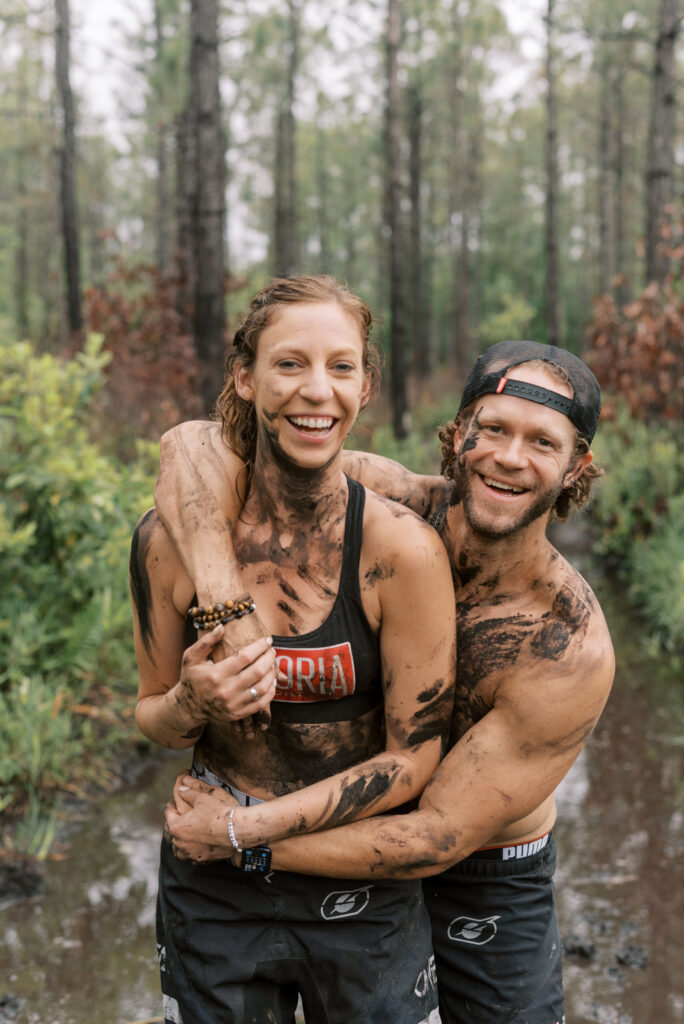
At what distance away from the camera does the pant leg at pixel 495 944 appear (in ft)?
7.21

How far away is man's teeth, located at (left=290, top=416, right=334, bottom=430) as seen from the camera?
1.90m

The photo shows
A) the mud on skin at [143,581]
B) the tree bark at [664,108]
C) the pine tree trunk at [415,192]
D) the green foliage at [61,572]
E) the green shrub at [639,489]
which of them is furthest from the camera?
the pine tree trunk at [415,192]

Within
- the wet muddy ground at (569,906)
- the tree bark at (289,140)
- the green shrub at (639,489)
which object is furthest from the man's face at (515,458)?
the tree bark at (289,140)

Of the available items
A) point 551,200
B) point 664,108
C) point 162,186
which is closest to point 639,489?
point 664,108

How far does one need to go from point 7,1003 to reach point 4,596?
92.6 inches

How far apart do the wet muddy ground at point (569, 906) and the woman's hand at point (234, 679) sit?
2.19 metres

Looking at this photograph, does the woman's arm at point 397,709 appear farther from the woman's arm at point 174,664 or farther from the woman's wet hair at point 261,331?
the woman's wet hair at point 261,331

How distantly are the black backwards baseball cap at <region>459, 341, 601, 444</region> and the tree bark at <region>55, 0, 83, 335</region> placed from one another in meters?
11.8

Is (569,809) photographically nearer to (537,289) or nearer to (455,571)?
(455,571)

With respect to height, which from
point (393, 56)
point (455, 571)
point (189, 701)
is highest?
point (393, 56)

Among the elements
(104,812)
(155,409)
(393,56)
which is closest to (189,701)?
(104,812)

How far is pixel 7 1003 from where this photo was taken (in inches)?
131

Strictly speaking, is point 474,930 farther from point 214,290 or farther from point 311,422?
point 214,290

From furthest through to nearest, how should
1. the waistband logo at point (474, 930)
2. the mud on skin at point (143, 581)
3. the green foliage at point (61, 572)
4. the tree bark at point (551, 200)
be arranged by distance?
1. the tree bark at point (551, 200)
2. the green foliage at point (61, 572)
3. the waistband logo at point (474, 930)
4. the mud on skin at point (143, 581)
